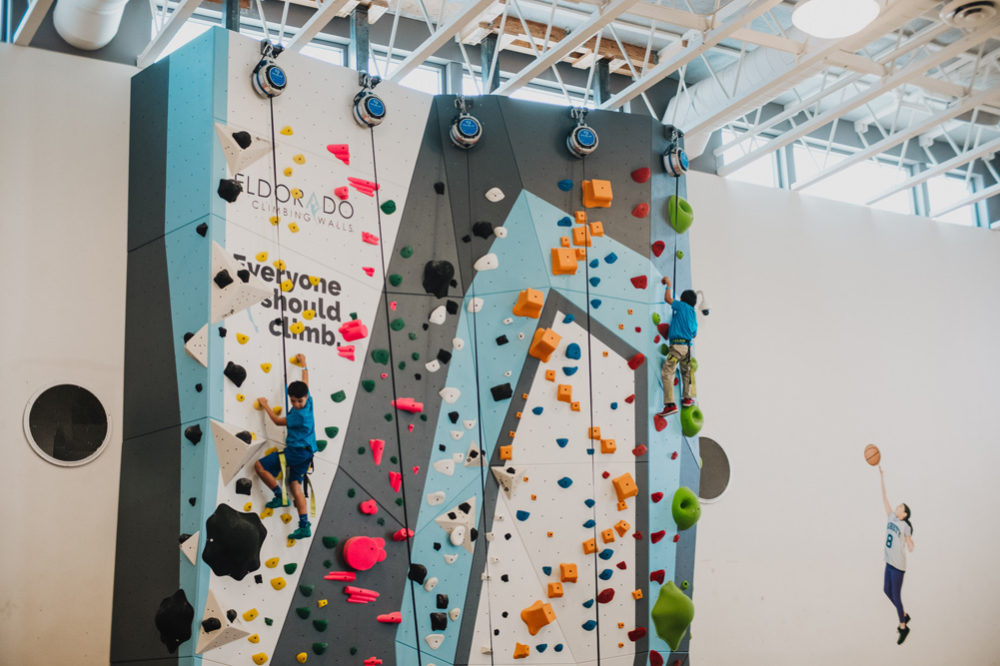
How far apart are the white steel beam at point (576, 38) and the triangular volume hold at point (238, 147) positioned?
2.44m

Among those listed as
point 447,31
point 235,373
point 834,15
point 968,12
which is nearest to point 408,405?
point 235,373

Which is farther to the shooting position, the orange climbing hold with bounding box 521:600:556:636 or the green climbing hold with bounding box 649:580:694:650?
the green climbing hold with bounding box 649:580:694:650

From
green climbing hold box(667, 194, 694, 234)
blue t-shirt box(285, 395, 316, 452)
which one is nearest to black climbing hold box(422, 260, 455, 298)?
blue t-shirt box(285, 395, 316, 452)

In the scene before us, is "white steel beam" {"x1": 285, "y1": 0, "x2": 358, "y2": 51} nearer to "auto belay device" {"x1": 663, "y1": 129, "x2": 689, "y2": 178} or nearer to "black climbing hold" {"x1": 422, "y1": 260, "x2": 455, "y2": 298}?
"black climbing hold" {"x1": 422, "y1": 260, "x2": 455, "y2": 298}

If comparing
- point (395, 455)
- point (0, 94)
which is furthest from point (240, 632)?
point (0, 94)

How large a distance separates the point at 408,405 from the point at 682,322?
223 cm

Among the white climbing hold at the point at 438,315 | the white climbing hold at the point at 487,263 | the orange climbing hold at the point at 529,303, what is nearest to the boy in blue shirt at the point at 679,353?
the orange climbing hold at the point at 529,303

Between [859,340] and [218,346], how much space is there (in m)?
7.17

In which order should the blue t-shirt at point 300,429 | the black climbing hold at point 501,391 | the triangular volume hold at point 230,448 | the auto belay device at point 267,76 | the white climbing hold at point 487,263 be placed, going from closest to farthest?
the triangular volume hold at point 230,448, the blue t-shirt at point 300,429, the auto belay device at point 267,76, the black climbing hold at point 501,391, the white climbing hold at point 487,263

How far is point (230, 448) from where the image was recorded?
19.6 feet

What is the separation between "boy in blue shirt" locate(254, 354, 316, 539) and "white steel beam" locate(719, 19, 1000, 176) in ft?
18.0

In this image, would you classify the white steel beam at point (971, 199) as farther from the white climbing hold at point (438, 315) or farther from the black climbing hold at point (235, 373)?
the black climbing hold at point (235, 373)

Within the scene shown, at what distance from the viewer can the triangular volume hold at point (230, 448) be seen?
5953 mm

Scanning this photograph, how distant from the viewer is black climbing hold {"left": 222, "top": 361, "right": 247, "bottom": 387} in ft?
19.8
